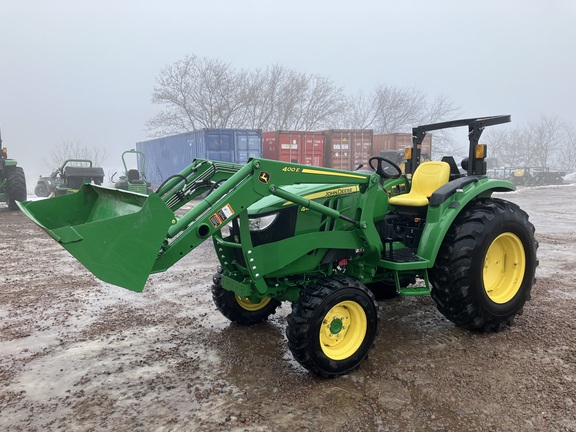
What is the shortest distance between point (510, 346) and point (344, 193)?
5.97 feet

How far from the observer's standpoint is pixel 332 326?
3309 millimetres

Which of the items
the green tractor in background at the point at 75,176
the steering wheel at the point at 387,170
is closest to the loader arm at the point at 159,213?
the steering wheel at the point at 387,170

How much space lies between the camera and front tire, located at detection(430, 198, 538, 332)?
370 cm

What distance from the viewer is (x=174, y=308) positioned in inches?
189

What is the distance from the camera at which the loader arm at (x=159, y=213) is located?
2672 mm

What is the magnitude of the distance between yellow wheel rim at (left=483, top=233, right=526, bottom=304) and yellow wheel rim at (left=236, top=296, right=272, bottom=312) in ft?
6.51

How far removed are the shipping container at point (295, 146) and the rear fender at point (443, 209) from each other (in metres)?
15.8

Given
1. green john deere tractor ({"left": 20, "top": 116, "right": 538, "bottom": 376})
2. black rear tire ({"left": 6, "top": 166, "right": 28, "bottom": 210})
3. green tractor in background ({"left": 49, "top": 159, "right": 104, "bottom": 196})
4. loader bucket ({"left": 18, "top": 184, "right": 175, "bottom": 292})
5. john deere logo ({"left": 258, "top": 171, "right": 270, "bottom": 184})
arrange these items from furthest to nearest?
green tractor in background ({"left": 49, "top": 159, "right": 104, "bottom": 196}) < black rear tire ({"left": 6, "top": 166, "right": 28, "bottom": 210}) < john deere logo ({"left": 258, "top": 171, "right": 270, "bottom": 184}) < green john deere tractor ({"left": 20, "top": 116, "right": 538, "bottom": 376}) < loader bucket ({"left": 18, "top": 184, "right": 175, "bottom": 292})

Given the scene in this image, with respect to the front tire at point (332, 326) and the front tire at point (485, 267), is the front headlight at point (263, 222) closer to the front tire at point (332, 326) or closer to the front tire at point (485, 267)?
the front tire at point (332, 326)

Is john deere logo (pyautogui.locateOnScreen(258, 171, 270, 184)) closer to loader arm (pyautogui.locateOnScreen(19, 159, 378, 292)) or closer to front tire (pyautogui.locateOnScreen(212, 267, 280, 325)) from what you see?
loader arm (pyautogui.locateOnScreen(19, 159, 378, 292))

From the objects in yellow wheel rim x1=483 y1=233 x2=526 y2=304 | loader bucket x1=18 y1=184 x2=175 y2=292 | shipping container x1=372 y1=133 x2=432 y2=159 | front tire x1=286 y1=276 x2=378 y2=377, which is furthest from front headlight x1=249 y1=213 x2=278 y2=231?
shipping container x1=372 y1=133 x2=432 y2=159

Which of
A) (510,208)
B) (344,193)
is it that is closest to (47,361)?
(344,193)

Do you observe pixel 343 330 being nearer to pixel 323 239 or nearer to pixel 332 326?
pixel 332 326

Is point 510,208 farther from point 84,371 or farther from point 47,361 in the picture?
point 47,361
